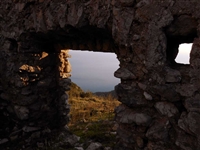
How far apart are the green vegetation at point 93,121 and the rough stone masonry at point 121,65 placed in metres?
0.61

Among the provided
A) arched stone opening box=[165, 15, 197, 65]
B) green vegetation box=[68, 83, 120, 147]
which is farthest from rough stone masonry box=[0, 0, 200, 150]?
green vegetation box=[68, 83, 120, 147]

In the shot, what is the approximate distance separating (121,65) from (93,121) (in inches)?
124

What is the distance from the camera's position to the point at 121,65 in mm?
3109

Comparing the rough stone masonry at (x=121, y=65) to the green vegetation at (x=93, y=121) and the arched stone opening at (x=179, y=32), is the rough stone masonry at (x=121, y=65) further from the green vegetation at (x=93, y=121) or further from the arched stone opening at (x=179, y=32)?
the green vegetation at (x=93, y=121)

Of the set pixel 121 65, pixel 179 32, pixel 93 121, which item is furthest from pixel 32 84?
pixel 179 32

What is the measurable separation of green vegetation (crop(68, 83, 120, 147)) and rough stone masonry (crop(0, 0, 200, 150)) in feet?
2.01

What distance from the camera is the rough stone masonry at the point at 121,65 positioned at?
253cm

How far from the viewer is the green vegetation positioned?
473 cm

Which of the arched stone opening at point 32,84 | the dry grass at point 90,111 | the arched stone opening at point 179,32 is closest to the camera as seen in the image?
the arched stone opening at point 179,32

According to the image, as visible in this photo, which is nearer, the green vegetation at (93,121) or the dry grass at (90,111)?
the green vegetation at (93,121)

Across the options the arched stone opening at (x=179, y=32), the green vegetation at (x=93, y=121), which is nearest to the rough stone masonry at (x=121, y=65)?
the arched stone opening at (x=179, y=32)

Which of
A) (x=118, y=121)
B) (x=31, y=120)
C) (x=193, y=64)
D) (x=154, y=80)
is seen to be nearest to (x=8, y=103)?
(x=31, y=120)

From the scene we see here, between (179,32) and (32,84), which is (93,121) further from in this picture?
(179,32)

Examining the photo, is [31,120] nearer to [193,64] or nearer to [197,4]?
[193,64]
